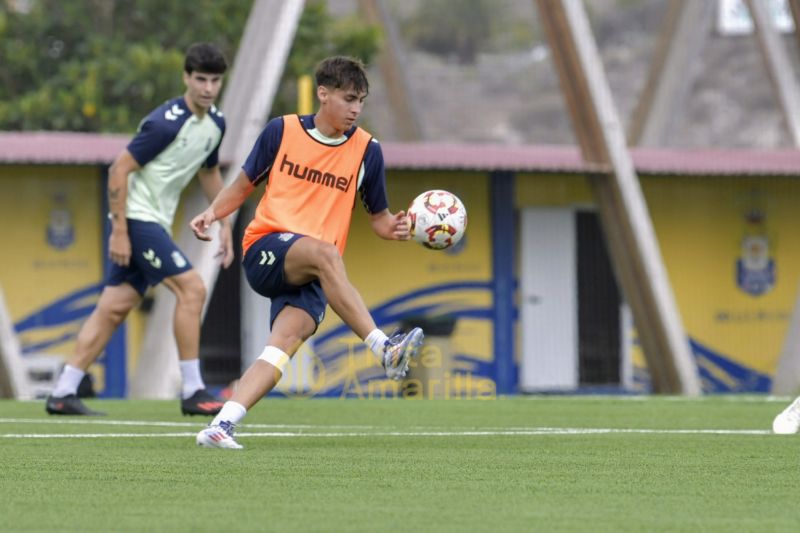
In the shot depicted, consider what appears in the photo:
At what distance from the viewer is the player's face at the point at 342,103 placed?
8625 millimetres

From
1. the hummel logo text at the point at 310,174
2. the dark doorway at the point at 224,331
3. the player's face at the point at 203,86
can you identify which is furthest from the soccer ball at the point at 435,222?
the dark doorway at the point at 224,331

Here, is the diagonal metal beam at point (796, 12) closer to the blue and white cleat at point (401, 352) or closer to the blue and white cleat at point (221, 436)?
the blue and white cleat at point (401, 352)

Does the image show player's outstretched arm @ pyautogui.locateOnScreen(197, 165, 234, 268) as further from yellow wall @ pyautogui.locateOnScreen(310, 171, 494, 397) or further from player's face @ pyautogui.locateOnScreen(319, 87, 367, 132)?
yellow wall @ pyautogui.locateOnScreen(310, 171, 494, 397)

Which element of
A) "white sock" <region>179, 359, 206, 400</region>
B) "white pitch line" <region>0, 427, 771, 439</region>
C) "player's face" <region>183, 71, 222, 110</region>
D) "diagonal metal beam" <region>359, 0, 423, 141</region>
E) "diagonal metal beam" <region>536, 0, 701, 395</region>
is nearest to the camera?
"white pitch line" <region>0, 427, 771, 439</region>

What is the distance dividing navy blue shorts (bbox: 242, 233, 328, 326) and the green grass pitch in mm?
655

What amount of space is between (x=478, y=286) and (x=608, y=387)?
2218 millimetres

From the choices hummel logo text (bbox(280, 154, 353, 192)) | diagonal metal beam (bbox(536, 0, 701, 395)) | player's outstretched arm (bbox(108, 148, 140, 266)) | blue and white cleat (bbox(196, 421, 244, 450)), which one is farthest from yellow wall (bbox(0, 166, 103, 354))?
blue and white cleat (bbox(196, 421, 244, 450))

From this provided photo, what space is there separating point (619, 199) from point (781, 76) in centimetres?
472

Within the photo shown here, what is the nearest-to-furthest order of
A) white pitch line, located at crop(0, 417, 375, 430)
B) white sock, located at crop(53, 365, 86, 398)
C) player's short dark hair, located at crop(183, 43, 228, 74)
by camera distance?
white pitch line, located at crop(0, 417, 375, 430) < player's short dark hair, located at crop(183, 43, 228, 74) < white sock, located at crop(53, 365, 86, 398)

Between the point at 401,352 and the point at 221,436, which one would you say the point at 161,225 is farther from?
the point at 401,352

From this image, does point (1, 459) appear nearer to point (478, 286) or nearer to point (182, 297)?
point (182, 297)

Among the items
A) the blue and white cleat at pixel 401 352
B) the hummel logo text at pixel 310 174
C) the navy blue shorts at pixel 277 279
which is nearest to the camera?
the blue and white cleat at pixel 401 352

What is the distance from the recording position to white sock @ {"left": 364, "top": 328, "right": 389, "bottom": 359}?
27.1 feet

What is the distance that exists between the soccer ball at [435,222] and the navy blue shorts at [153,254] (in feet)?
8.66
